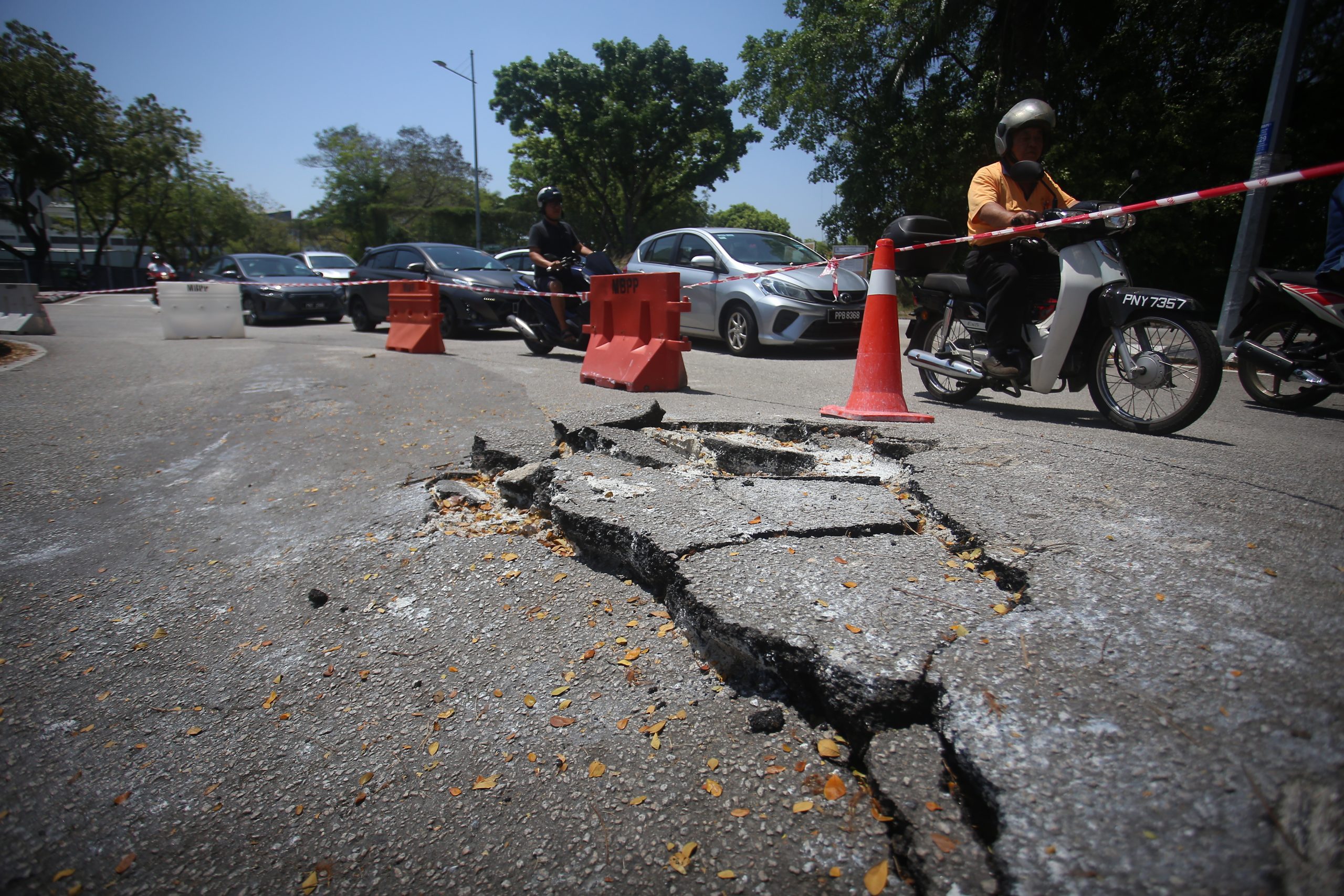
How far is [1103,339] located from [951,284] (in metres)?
1.20

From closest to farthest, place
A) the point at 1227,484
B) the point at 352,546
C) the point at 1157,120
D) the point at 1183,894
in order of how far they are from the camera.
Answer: the point at 1183,894 < the point at 1227,484 < the point at 352,546 < the point at 1157,120

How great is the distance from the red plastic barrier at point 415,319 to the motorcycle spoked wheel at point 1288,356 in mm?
8127

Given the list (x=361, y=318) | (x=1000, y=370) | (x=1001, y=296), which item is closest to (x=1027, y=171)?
(x=1001, y=296)

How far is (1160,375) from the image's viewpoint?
4.04 metres

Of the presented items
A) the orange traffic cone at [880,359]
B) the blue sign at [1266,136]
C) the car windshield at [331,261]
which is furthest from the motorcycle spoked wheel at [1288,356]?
the car windshield at [331,261]

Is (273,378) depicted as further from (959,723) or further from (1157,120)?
(1157,120)

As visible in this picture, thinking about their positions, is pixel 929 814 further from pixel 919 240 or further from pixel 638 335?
pixel 638 335

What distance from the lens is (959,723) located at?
1.50 meters

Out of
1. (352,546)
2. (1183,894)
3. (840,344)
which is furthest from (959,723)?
(840,344)

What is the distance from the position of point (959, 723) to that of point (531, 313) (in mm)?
8200

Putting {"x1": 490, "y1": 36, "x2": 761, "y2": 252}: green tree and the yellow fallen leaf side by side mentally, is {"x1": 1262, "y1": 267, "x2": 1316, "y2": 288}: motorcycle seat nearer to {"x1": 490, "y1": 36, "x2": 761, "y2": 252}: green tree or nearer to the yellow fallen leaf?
the yellow fallen leaf

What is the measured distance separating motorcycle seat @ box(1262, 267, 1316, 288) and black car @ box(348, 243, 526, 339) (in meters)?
7.77

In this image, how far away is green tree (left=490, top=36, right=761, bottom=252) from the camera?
31.9 m

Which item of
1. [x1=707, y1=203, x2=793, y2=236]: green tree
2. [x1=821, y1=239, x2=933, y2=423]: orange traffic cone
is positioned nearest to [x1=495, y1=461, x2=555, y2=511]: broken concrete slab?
[x1=821, y1=239, x2=933, y2=423]: orange traffic cone
